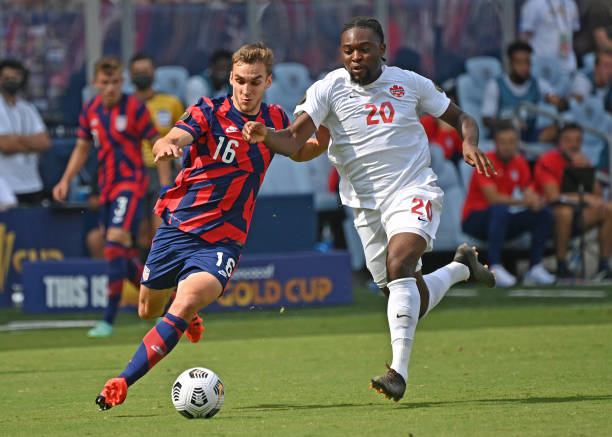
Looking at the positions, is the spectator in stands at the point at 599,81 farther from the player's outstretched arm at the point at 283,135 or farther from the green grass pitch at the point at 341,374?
the player's outstretched arm at the point at 283,135

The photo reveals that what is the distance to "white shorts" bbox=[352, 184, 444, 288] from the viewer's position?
729 centimetres

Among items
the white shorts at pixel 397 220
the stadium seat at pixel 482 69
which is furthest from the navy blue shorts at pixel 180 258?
the stadium seat at pixel 482 69

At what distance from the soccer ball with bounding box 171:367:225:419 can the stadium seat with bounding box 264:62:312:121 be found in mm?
11225

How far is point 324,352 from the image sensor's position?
998cm

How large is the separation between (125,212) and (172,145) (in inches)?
194

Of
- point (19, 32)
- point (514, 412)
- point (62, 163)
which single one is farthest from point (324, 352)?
point (19, 32)

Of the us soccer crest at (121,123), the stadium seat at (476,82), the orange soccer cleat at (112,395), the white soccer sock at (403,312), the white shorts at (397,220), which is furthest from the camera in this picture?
the stadium seat at (476,82)

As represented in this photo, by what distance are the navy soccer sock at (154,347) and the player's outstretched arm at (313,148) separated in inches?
54.8

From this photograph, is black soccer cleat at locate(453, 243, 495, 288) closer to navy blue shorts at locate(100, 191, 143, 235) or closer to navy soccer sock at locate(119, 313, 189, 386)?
navy soccer sock at locate(119, 313, 189, 386)

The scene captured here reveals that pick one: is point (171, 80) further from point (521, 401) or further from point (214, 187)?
point (521, 401)

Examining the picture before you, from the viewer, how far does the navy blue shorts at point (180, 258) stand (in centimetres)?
713

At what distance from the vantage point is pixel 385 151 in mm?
7492

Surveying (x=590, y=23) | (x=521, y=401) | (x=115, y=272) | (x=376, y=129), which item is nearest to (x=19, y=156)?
(x=115, y=272)

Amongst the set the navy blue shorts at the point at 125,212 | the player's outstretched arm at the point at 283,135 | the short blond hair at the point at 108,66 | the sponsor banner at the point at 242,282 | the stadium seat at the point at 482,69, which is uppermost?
the player's outstretched arm at the point at 283,135
